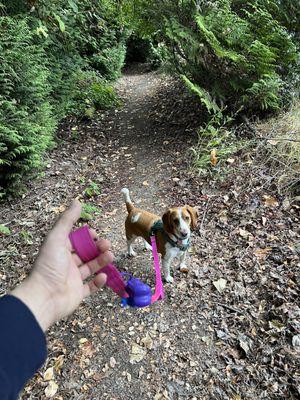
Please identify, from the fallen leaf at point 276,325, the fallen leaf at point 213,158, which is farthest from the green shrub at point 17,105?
the fallen leaf at point 276,325

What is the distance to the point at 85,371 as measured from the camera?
3158mm

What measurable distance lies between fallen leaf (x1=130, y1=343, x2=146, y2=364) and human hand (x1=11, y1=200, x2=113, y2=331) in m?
1.41

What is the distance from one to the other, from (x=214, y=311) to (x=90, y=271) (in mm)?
1766

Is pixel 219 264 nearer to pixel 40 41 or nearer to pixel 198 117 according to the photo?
pixel 198 117

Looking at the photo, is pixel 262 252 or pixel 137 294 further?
pixel 262 252

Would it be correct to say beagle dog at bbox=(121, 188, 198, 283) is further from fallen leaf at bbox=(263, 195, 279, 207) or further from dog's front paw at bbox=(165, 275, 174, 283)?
fallen leaf at bbox=(263, 195, 279, 207)

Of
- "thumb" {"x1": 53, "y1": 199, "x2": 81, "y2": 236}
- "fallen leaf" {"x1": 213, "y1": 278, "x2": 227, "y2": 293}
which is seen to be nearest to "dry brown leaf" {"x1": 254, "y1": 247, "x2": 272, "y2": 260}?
"fallen leaf" {"x1": 213, "y1": 278, "x2": 227, "y2": 293}

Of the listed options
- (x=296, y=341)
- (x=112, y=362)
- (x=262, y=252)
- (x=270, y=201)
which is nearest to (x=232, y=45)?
(x=270, y=201)

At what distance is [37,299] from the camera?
5.86ft

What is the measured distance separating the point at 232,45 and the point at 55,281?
5.37 meters

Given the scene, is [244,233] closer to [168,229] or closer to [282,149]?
[168,229]

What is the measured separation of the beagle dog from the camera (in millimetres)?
3229

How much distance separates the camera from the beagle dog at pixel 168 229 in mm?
3229

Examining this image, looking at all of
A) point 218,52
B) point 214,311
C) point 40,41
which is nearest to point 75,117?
point 40,41
